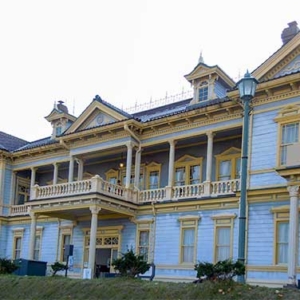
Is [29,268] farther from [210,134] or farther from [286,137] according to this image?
[286,137]

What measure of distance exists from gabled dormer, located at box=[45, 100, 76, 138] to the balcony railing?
286 inches

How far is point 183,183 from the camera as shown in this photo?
94.1ft

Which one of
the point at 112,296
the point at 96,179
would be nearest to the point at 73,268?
the point at 96,179

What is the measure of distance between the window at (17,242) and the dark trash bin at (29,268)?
7.93 m

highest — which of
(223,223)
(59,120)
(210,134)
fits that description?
(59,120)

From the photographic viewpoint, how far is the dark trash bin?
26.5 m

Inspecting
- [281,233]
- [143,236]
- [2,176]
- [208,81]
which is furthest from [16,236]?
[281,233]

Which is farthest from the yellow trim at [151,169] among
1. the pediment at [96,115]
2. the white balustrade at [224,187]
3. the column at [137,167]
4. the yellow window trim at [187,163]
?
the white balustrade at [224,187]

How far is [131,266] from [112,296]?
282 cm

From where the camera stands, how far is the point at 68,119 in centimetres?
3591

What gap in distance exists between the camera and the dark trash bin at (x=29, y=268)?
26531 mm

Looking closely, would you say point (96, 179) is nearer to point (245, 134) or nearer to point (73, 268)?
point (73, 268)

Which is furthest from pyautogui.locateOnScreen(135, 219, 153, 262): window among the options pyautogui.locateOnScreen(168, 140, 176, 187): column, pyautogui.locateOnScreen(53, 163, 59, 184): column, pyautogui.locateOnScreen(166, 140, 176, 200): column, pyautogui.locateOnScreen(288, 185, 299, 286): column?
pyautogui.locateOnScreen(288, 185, 299, 286): column

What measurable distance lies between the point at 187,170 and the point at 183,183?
Result: 2.27ft
